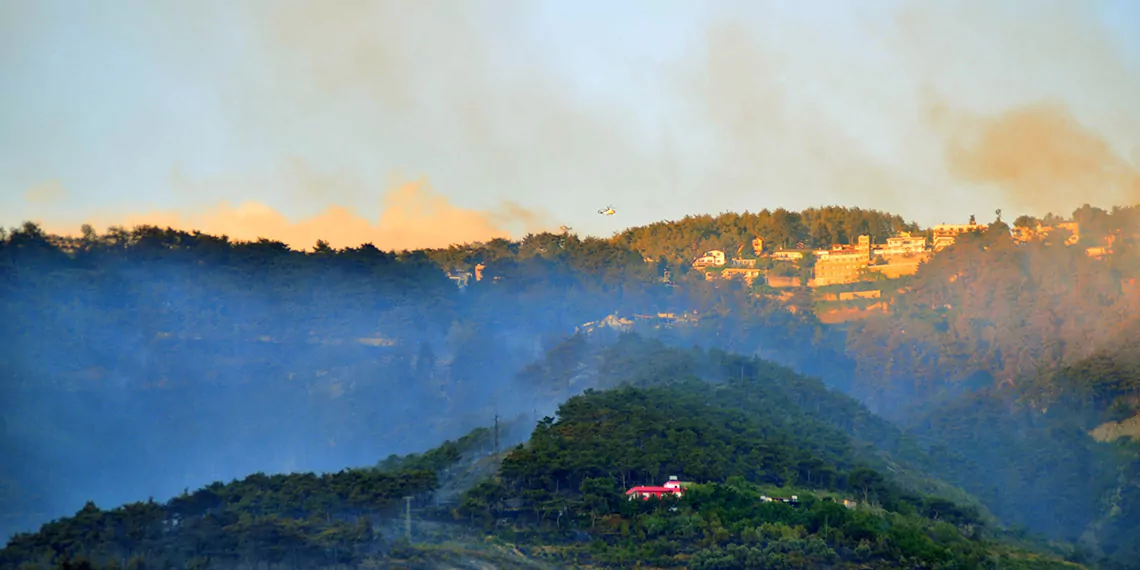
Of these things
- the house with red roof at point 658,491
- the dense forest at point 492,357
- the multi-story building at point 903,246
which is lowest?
the house with red roof at point 658,491

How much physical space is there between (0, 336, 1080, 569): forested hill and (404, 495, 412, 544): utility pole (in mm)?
235

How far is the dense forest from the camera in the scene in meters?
69.5

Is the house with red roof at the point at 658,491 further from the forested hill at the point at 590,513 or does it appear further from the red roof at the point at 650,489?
the forested hill at the point at 590,513

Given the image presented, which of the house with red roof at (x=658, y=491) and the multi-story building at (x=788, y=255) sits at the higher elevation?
the multi-story building at (x=788, y=255)

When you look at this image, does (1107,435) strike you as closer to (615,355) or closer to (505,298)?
(615,355)

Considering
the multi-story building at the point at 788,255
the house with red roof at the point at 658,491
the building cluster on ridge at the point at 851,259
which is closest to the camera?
the house with red roof at the point at 658,491

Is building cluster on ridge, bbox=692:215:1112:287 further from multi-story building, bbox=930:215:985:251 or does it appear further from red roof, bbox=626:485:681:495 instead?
red roof, bbox=626:485:681:495

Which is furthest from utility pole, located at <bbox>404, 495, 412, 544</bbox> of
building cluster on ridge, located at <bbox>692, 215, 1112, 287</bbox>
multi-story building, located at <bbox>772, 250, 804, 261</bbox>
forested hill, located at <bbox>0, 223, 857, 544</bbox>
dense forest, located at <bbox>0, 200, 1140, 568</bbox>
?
multi-story building, located at <bbox>772, 250, 804, 261</bbox>

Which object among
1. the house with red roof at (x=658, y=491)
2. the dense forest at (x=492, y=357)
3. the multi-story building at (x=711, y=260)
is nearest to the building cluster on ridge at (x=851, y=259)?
the multi-story building at (x=711, y=260)

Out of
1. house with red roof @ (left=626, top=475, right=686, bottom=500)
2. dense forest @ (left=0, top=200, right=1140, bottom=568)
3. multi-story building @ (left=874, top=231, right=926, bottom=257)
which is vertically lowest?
house with red roof @ (left=626, top=475, right=686, bottom=500)

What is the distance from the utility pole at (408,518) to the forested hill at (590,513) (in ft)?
0.77

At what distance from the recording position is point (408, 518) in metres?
51.5

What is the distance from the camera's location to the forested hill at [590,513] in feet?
155

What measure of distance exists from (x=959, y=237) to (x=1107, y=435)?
2931 centimetres
